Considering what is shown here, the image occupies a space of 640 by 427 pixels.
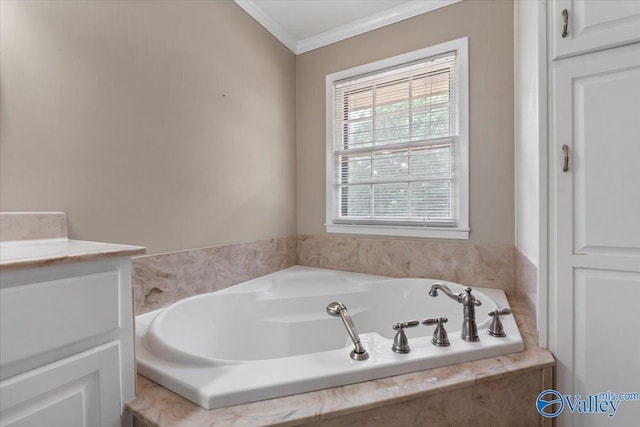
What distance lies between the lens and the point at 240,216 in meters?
2.09

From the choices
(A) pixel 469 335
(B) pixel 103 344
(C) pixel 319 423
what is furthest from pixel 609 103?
(B) pixel 103 344

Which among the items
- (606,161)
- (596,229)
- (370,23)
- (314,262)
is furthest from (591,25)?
(314,262)

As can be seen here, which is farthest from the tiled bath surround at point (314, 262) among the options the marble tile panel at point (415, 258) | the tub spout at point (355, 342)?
the tub spout at point (355, 342)

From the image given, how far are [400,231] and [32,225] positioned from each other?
2085 mm

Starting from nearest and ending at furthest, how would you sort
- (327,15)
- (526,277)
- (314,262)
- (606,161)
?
1. (606,161)
2. (526,277)
3. (327,15)
4. (314,262)

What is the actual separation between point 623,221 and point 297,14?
2411 millimetres

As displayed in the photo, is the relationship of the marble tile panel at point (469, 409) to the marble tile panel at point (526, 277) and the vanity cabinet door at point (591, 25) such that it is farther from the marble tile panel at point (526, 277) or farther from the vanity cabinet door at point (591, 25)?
the vanity cabinet door at point (591, 25)

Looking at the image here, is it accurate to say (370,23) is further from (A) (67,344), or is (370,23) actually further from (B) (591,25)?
(A) (67,344)

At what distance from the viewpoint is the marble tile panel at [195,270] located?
1.50 meters

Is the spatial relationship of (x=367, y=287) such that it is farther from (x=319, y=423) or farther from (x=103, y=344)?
(x=103, y=344)

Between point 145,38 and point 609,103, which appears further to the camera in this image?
point 145,38

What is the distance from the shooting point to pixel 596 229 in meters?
1.11

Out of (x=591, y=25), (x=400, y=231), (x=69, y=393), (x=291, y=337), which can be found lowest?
(x=291, y=337)

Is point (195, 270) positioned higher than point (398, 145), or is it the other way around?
point (398, 145)
